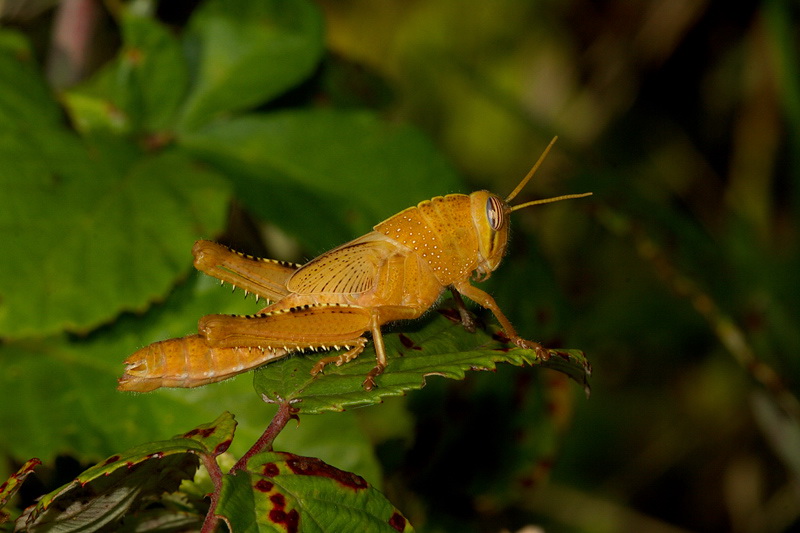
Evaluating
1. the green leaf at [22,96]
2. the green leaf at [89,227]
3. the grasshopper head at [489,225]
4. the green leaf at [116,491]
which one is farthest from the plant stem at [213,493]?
the green leaf at [22,96]

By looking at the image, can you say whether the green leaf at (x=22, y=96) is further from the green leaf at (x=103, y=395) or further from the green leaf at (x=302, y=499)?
the green leaf at (x=302, y=499)

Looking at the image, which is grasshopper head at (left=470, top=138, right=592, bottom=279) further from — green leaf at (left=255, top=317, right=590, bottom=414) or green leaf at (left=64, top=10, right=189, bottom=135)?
green leaf at (left=64, top=10, right=189, bottom=135)

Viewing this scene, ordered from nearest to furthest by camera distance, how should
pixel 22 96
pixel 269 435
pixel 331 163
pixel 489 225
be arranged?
1. pixel 269 435
2. pixel 489 225
3. pixel 22 96
4. pixel 331 163

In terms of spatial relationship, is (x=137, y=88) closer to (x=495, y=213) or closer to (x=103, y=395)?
(x=103, y=395)

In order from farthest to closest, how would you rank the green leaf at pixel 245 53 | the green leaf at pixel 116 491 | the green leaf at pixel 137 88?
the green leaf at pixel 245 53 < the green leaf at pixel 137 88 < the green leaf at pixel 116 491

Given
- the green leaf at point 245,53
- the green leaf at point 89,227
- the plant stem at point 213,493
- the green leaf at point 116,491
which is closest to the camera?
the plant stem at point 213,493

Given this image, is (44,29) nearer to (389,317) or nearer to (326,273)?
(326,273)

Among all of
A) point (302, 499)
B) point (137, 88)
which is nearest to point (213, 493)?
point (302, 499)

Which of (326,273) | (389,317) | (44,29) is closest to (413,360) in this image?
(389,317)
